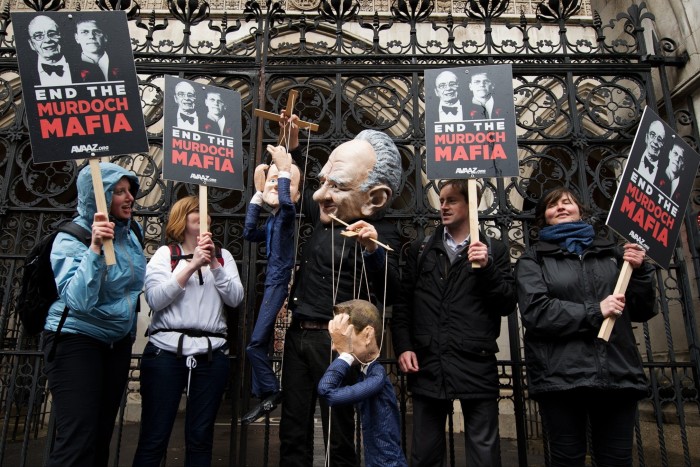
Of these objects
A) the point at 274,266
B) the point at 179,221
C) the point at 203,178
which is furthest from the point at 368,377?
the point at 203,178

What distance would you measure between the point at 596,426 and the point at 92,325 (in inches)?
106

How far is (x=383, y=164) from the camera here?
300cm

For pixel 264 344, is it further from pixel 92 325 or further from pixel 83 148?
pixel 83 148

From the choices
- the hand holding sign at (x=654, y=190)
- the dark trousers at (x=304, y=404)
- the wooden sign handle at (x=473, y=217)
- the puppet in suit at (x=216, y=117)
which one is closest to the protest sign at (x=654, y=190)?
the hand holding sign at (x=654, y=190)

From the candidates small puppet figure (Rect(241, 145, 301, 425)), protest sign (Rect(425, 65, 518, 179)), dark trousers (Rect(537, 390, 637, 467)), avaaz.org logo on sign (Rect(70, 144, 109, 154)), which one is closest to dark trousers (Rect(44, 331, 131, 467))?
small puppet figure (Rect(241, 145, 301, 425))

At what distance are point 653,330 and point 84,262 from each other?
5.11m

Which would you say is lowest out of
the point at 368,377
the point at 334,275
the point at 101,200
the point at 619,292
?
the point at 368,377

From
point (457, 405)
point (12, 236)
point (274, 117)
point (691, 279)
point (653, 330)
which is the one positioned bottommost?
point (457, 405)

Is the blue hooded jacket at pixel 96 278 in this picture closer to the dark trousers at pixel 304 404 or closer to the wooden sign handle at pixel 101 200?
the wooden sign handle at pixel 101 200

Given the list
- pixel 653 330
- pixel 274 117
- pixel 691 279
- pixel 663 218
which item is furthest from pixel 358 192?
pixel 653 330

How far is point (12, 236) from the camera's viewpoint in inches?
170

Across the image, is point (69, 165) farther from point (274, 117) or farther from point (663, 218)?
point (663, 218)

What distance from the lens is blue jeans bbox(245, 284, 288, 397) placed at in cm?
290

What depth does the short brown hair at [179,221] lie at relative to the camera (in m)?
3.28
